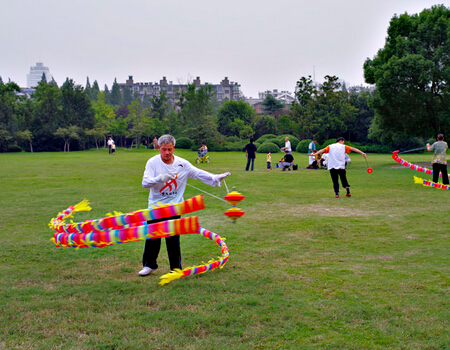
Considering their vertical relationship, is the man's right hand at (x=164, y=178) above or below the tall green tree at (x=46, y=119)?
below

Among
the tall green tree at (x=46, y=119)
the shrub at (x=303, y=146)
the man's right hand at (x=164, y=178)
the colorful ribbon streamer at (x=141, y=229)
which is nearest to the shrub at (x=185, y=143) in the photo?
the tall green tree at (x=46, y=119)

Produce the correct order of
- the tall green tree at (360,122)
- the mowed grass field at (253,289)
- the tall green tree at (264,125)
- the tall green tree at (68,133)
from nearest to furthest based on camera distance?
1. the mowed grass field at (253,289)
2. the tall green tree at (68,133)
3. the tall green tree at (360,122)
4. the tall green tree at (264,125)

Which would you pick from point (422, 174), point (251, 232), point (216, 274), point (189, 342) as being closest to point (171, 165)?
point (216, 274)

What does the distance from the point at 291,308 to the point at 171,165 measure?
115 inches

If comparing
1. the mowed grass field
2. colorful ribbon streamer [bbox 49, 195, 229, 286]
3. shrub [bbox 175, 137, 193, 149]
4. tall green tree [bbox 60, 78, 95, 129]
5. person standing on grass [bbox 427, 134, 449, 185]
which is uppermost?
tall green tree [bbox 60, 78, 95, 129]

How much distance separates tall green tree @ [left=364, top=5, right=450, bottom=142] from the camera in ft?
93.2

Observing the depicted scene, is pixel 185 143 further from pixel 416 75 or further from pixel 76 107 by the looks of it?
pixel 416 75

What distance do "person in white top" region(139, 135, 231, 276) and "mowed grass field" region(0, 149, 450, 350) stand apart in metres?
0.33

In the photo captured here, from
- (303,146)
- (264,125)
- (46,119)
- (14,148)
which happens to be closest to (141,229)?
(303,146)

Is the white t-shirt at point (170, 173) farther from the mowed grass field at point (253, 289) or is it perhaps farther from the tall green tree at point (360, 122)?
the tall green tree at point (360, 122)

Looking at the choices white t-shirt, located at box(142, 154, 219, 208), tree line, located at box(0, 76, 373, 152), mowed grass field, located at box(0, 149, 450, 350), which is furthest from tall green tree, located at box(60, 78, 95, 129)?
white t-shirt, located at box(142, 154, 219, 208)

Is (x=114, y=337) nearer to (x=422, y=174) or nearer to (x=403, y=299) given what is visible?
(x=403, y=299)

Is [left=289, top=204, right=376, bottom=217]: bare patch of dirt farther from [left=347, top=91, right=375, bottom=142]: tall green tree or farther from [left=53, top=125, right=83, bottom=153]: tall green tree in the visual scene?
[left=53, top=125, right=83, bottom=153]: tall green tree

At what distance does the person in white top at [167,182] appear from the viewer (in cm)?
676
